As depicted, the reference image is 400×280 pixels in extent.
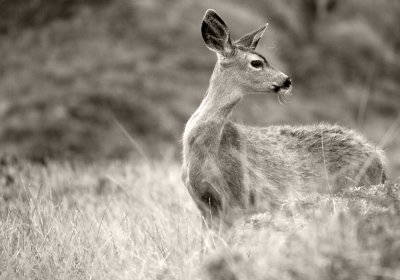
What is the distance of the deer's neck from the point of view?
19.9ft

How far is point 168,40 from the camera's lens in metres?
20.1

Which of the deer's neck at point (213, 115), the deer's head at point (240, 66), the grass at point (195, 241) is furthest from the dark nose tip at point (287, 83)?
the grass at point (195, 241)

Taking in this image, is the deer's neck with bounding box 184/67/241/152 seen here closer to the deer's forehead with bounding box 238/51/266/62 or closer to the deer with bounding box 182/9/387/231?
the deer with bounding box 182/9/387/231

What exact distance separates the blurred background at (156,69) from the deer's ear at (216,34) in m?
7.46

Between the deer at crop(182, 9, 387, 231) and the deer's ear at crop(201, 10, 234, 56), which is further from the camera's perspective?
the deer's ear at crop(201, 10, 234, 56)

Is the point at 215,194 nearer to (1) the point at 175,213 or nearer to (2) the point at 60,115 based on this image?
(1) the point at 175,213

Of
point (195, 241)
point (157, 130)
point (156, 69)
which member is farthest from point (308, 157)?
point (156, 69)

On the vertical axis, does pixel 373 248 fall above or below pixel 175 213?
above

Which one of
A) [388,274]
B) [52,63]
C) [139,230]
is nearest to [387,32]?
[52,63]

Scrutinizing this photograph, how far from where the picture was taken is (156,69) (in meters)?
19.0

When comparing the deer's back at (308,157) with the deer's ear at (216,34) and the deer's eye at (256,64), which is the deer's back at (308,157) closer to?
the deer's eye at (256,64)

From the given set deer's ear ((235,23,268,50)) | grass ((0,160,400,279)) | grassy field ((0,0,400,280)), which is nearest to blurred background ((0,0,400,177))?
grassy field ((0,0,400,280))

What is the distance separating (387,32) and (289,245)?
20.0 m

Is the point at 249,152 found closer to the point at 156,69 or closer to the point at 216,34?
the point at 216,34
